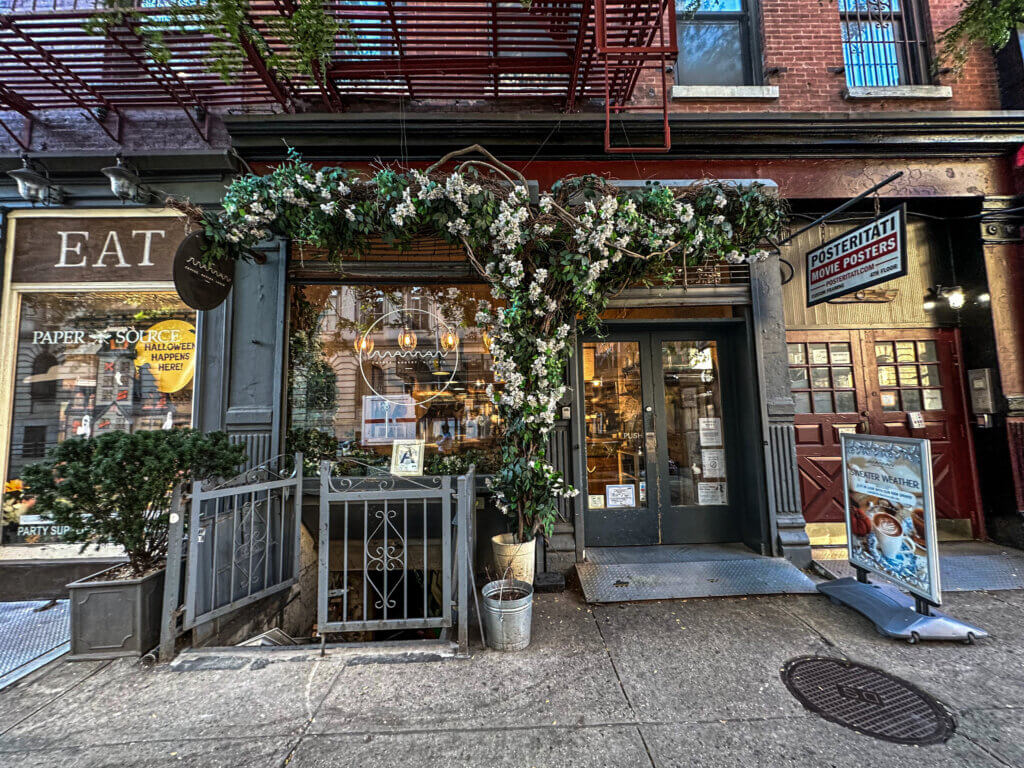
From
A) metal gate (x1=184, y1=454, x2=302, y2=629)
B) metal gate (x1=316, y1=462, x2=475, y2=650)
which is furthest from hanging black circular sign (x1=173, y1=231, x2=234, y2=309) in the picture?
metal gate (x1=316, y1=462, x2=475, y2=650)

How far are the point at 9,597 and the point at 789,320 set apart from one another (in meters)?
10.1

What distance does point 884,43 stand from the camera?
6309mm

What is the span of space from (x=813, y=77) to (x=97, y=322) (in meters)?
9.78

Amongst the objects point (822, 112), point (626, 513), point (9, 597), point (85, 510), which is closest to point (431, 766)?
point (85, 510)

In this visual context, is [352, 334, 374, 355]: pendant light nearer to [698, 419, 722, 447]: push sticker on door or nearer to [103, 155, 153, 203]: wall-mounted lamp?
[103, 155, 153, 203]: wall-mounted lamp

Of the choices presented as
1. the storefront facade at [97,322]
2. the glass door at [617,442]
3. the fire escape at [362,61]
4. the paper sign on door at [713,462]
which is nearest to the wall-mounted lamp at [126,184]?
the storefront facade at [97,322]

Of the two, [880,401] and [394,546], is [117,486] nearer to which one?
[394,546]

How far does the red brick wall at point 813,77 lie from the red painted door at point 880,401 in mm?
2979

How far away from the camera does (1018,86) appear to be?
5738mm

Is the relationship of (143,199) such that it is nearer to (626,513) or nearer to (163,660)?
(163,660)

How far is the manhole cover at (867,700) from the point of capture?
265cm

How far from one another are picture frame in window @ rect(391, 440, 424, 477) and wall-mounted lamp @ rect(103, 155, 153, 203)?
417cm

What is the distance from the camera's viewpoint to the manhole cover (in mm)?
2652

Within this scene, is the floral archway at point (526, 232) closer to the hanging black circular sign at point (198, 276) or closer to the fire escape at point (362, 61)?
the hanging black circular sign at point (198, 276)
